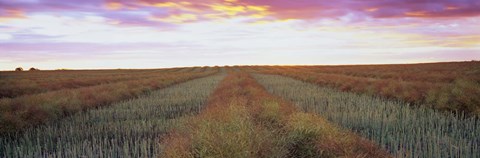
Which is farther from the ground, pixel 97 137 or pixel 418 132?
pixel 418 132

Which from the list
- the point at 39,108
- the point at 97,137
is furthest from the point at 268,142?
the point at 39,108

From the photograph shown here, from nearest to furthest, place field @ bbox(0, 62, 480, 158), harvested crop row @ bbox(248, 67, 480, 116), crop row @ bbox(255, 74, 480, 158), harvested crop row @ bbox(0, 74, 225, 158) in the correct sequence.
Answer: field @ bbox(0, 62, 480, 158) → crop row @ bbox(255, 74, 480, 158) → harvested crop row @ bbox(0, 74, 225, 158) → harvested crop row @ bbox(248, 67, 480, 116)

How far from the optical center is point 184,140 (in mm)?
6711

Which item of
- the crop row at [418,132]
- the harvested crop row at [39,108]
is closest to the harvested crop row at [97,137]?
the harvested crop row at [39,108]

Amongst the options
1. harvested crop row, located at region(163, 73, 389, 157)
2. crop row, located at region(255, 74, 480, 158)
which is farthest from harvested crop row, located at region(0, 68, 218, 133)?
crop row, located at region(255, 74, 480, 158)

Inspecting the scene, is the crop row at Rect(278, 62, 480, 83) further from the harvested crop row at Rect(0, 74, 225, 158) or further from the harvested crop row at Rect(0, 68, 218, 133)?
the harvested crop row at Rect(0, 68, 218, 133)

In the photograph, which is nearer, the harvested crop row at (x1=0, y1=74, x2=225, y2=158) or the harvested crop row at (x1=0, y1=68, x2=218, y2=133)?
the harvested crop row at (x1=0, y1=74, x2=225, y2=158)

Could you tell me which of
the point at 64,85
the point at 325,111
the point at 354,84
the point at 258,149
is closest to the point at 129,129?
the point at 258,149

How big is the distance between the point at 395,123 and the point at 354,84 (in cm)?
1238

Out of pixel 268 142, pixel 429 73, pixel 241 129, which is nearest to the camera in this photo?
pixel 268 142

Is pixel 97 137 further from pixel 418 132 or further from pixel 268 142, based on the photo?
pixel 418 132

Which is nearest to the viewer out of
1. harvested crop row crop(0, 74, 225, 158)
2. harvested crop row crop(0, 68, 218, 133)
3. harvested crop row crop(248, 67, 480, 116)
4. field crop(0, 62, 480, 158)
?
field crop(0, 62, 480, 158)

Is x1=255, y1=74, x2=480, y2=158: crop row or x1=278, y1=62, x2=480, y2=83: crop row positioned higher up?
x1=278, y1=62, x2=480, y2=83: crop row

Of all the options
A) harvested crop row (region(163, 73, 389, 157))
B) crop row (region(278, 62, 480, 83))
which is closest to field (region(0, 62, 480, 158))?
harvested crop row (region(163, 73, 389, 157))
